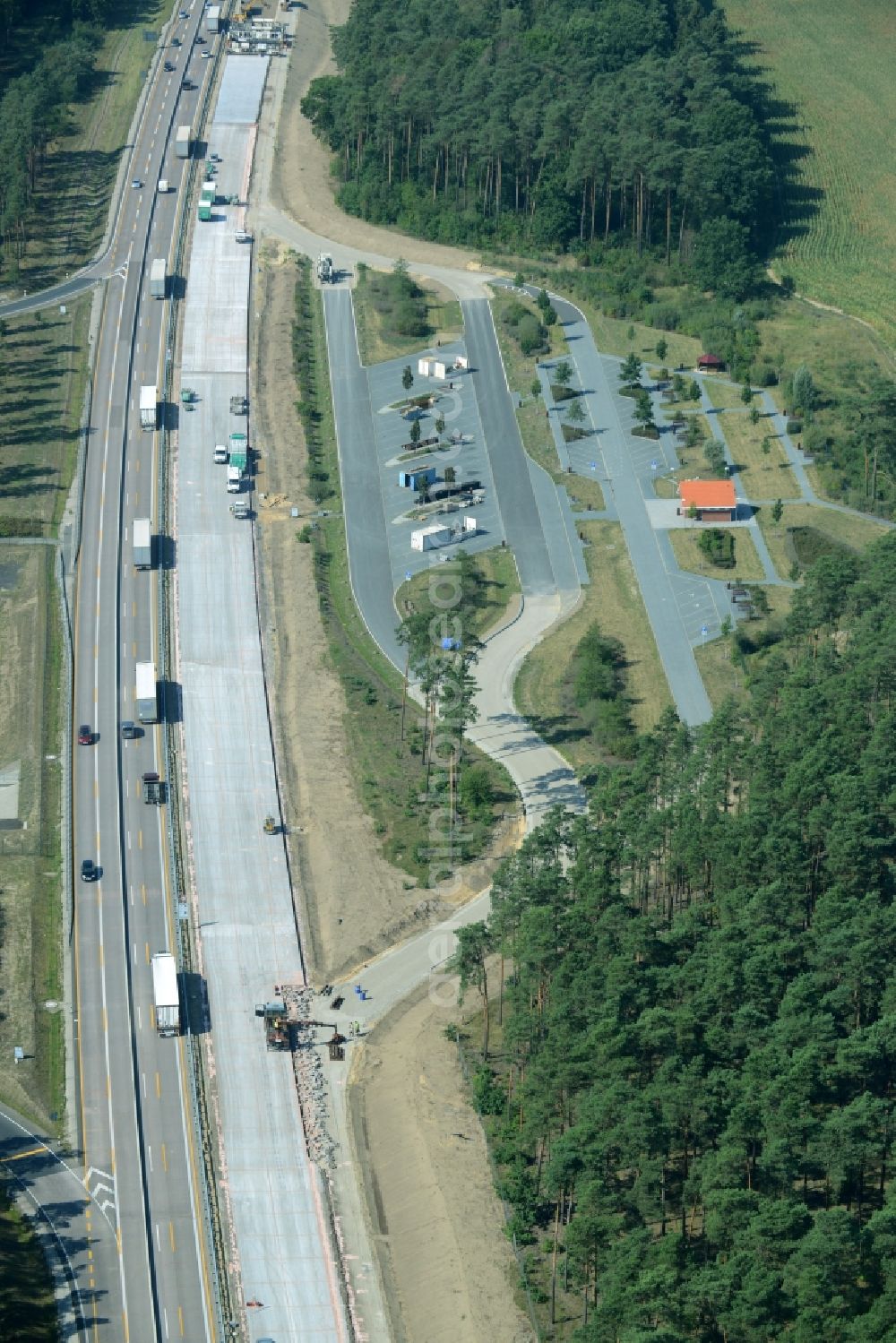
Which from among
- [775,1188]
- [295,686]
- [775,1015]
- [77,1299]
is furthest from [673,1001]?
[295,686]

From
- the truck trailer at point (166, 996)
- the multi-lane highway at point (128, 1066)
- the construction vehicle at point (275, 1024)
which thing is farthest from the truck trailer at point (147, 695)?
the construction vehicle at point (275, 1024)

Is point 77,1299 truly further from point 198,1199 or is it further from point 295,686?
point 295,686

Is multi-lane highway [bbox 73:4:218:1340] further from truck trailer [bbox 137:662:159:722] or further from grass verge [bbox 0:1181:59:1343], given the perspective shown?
grass verge [bbox 0:1181:59:1343]

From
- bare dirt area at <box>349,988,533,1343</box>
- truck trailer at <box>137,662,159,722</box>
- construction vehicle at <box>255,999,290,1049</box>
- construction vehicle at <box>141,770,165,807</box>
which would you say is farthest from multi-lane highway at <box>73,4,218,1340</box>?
bare dirt area at <box>349,988,533,1343</box>

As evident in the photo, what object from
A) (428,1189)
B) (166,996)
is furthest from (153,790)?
(428,1189)

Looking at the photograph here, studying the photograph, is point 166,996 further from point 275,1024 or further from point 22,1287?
point 22,1287

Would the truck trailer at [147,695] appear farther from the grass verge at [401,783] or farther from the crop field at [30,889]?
the grass verge at [401,783]
